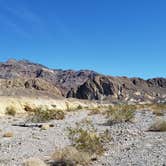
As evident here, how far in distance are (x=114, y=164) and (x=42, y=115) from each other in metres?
23.0

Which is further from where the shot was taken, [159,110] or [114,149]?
[159,110]

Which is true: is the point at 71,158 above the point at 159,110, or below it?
below

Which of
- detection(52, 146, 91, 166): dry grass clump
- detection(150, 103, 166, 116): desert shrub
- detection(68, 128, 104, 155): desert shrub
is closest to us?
detection(52, 146, 91, 166): dry grass clump

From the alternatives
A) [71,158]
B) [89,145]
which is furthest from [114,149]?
[71,158]

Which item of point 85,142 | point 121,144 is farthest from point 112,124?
point 85,142

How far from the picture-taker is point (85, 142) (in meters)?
15.8

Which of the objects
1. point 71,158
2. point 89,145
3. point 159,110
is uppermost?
point 159,110

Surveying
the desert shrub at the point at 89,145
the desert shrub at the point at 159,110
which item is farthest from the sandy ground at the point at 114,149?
the desert shrub at the point at 159,110

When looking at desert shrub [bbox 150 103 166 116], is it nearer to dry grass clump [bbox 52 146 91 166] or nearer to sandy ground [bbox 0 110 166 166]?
sandy ground [bbox 0 110 166 166]

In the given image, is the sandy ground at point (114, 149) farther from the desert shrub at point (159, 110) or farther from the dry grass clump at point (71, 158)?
the desert shrub at point (159, 110)

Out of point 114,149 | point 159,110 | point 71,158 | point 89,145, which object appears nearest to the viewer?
point 71,158

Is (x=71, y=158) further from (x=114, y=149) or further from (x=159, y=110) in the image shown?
(x=159, y=110)

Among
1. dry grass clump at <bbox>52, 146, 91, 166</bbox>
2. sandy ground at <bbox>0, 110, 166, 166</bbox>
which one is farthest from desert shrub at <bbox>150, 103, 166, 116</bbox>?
dry grass clump at <bbox>52, 146, 91, 166</bbox>

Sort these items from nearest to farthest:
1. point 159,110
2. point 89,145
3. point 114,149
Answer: point 89,145, point 114,149, point 159,110
